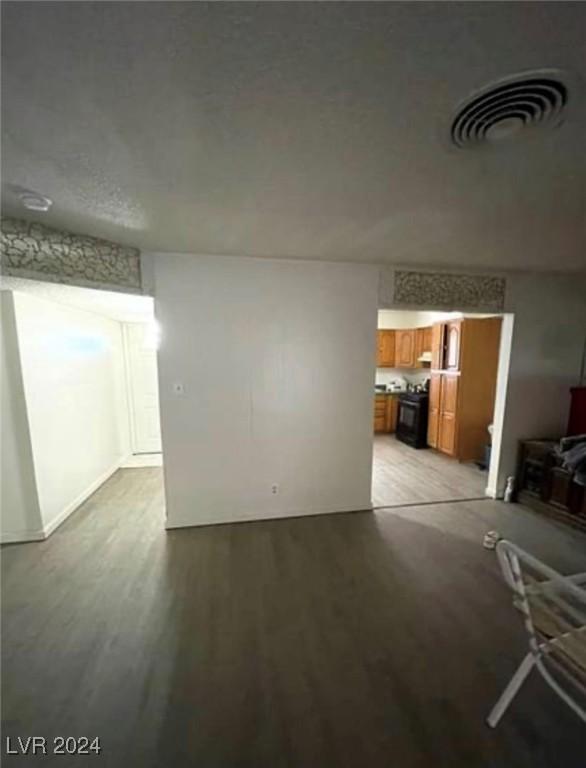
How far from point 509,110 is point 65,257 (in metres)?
2.55

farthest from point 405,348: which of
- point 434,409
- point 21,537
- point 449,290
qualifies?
point 21,537

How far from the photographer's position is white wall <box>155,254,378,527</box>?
9.95 ft

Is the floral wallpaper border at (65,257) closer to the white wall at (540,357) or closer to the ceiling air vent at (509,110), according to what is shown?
the ceiling air vent at (509,110)

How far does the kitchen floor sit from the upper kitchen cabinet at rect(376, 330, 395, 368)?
1.90 metres

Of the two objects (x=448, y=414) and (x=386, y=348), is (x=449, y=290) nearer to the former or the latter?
(x=448, y=414)

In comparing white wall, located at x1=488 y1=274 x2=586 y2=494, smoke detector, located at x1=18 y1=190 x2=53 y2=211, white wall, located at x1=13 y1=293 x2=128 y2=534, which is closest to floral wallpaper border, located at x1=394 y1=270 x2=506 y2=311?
white wall, located at x1=488 y1=274 x2=586 y2=494

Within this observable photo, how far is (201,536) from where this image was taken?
3049 mm

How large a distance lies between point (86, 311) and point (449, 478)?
192 inches

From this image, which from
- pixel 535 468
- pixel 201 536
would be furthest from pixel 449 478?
pixel 201 536

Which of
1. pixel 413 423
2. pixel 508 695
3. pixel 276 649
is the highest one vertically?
pixel 413 423

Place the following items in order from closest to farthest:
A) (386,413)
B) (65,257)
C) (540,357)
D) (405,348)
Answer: (65,257)
(540,357)
(405,348)
(386,413)

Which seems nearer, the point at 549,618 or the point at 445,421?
the point at 549,618

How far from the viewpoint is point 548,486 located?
3.49 metres

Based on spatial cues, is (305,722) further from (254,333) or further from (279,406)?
(254,333)
